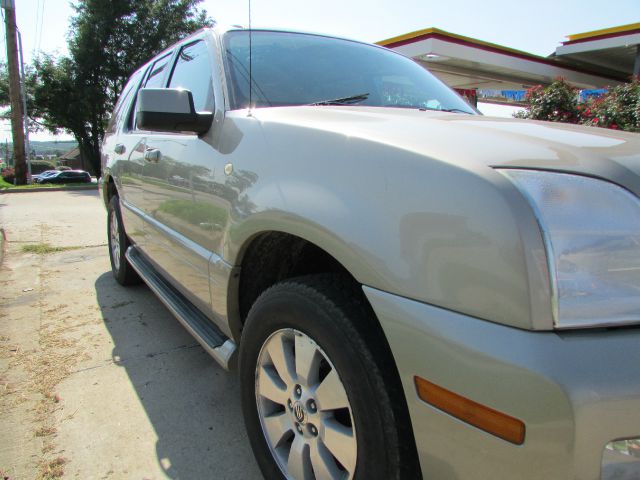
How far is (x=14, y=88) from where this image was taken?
17984 millimetres

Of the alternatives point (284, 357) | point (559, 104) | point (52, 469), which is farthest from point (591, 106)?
point (52, 469)

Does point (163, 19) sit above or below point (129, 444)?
above

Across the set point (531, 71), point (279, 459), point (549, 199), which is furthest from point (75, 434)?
point (531, 71)

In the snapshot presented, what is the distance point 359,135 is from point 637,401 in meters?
0.90

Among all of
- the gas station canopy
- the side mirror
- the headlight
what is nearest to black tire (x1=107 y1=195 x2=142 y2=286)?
the side mirror

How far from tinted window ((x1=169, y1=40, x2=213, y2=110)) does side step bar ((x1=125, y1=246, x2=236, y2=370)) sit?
3.50 feet

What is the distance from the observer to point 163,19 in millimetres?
24547

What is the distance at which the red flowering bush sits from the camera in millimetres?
6918

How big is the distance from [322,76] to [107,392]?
202 centimetres

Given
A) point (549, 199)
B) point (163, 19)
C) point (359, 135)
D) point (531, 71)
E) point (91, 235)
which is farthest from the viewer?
point (163, 19)

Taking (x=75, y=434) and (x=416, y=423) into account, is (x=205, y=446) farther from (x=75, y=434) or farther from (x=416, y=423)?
(x=416, y=423)

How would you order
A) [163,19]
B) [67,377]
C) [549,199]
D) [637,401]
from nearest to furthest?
1. [637,401]
2. [549,199]
3. [67,377]
4. [163,19]

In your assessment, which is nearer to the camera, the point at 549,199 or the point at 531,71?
the point at 549,199

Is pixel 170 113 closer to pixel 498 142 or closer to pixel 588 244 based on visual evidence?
pixel 498 142
